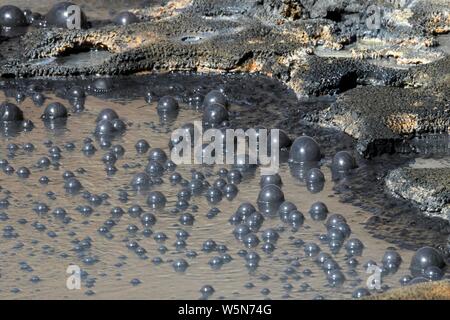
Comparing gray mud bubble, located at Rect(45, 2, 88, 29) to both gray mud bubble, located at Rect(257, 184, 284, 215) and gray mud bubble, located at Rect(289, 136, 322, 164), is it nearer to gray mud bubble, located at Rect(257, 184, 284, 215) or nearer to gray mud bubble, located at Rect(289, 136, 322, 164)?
gray mud bubble, located at Rect(289, 136, 322, 164)

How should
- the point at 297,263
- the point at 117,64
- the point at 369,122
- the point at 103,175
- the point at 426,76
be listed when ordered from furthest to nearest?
the point at 117,64 → the point at 426,76 → the point at 369,122 → the point at 103,175 → the point at 297,263

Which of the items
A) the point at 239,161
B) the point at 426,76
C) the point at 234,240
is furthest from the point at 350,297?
the point at 426,76

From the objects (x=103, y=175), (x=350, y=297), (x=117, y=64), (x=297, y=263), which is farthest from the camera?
(x=117, y=64)

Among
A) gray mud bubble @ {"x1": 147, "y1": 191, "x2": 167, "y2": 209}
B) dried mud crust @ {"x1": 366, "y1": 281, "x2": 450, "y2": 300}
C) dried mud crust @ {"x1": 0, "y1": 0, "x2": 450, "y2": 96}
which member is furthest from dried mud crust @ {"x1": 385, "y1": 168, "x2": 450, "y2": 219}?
dried mud crust @ {"x1": 0, "y1": 0, "x2": 450, "y2": 96}

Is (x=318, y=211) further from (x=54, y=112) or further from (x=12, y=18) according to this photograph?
(x=12, y=18)
